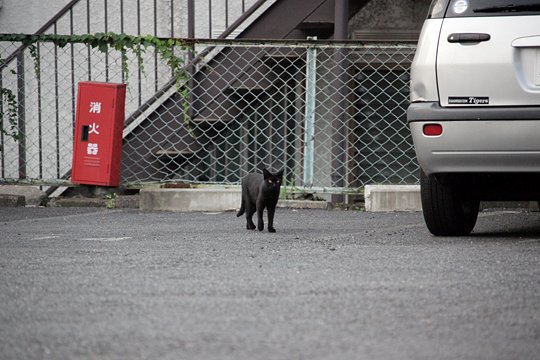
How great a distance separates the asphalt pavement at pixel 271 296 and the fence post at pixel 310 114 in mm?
2752

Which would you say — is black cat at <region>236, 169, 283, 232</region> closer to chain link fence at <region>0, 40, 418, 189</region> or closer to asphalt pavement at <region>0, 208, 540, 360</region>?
asphalt pavement at <region>0, 208, 540, 360</region>

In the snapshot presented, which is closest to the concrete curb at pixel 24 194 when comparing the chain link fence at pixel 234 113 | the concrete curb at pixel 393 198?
the chain link fence at pixel 234 113

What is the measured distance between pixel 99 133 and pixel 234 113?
122 cm

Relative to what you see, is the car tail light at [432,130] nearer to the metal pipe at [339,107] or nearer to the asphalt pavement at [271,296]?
the asphalt pavement at [271,296]

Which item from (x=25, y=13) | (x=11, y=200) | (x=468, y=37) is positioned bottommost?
(x=11, y=200)

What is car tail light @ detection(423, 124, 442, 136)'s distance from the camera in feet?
20.1

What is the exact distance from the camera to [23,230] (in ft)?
25.1

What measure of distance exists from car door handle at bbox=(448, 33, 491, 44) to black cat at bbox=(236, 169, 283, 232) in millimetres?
1664

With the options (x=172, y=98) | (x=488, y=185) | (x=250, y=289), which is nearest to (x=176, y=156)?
(x=172, y=98)

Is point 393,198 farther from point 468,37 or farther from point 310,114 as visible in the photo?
Answer: point 468,37

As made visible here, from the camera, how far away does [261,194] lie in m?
7.32

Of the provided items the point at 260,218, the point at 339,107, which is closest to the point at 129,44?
the point at 339,107

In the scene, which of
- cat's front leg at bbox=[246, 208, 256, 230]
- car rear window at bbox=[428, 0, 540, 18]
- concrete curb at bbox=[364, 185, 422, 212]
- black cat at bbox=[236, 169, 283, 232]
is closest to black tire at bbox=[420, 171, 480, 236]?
car rear window at bbox=[428, 0, 540, 18]

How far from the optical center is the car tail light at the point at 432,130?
20.1 feet
